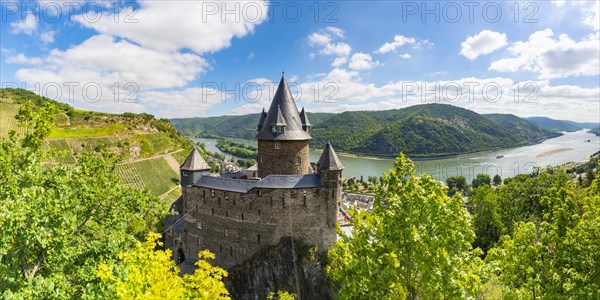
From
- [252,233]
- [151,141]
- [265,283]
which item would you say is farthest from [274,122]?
[151,141]

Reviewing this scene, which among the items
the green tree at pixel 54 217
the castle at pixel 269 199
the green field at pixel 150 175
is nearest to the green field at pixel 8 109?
the green field at pixel 150 175

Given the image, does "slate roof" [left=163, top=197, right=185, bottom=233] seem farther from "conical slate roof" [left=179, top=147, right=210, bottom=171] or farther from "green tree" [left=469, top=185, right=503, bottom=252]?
"green tree" [left=469, top=185, right=503, bottom=252]

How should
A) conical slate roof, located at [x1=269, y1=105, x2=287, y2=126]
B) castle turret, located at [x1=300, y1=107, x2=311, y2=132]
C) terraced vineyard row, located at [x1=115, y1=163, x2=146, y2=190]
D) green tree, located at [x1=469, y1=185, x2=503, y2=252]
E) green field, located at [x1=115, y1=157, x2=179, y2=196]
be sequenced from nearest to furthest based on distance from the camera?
conical slate roof, located at [x1=269, y1=105, x2=287, y2=126] → castle turret, located at [x1=300, y1=107, x2=311, y2=132] → green tree, located at [x1=469, y1=185, x2=503, y2=252] → terraced vineyard row, located at [x1=115, y1=163, x2=146, y2=190] → green field, located at [x1=115, y1=157, x2=179, y2=196]

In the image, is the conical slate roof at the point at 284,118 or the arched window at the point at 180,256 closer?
the conical slate roof at the point at 284,118

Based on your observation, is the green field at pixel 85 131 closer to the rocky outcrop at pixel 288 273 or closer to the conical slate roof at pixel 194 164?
the conical slate roof at pixel 194 164

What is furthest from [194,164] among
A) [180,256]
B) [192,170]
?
[180,256]

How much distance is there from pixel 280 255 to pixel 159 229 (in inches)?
710

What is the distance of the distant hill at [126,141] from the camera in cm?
7612

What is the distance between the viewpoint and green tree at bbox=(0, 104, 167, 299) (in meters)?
7.48

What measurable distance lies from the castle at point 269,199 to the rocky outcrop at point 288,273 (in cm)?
74

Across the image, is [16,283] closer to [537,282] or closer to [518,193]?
[537,282]

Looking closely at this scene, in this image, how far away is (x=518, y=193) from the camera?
41969 mm

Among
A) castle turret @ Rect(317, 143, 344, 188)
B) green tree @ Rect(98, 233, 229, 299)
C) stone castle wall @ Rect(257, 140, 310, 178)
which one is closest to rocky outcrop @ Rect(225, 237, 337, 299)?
castle turret @ Rect(317, 143, 344, 188)

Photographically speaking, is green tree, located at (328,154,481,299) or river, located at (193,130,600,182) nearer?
green tree, located at (328,154,481,299)
